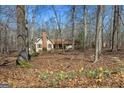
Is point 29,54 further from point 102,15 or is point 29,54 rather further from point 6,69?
point 102,15

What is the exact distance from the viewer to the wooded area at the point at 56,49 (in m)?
7.05

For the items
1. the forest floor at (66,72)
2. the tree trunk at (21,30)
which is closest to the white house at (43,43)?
the forest floor at (66,72)

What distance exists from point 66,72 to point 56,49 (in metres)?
1.74

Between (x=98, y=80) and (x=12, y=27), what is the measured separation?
2914mm

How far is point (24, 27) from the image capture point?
8148 millimetres

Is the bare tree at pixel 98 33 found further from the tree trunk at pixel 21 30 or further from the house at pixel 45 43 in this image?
the tree trunk at pixel 21 30

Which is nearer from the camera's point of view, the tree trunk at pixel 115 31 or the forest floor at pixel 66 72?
the forest floor at pixel 66 72

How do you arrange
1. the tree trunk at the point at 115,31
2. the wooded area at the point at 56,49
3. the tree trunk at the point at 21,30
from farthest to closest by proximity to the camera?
the tree trunk at the point at 115,31, the tree trunk at the point at 21,30, the wooded area at the point at 56,49

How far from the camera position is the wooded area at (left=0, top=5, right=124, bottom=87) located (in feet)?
23.1

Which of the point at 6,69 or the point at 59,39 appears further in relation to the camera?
the point at 59,39

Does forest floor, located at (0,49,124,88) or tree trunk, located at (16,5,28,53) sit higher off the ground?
tree trunk, located at (16,5,28,53)

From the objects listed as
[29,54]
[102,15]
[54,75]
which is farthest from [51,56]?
[102,15]

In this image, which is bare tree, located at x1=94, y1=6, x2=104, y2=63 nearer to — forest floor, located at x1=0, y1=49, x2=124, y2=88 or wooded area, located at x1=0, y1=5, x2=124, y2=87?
wooded area, located at x1=0, y1=5, x2=124, y2=87

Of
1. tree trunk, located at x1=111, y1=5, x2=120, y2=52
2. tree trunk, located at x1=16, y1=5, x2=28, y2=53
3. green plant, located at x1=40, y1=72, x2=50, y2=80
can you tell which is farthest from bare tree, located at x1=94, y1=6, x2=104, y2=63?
tree trunk, located at x1=16, y1=5, x2=28, y2=53
